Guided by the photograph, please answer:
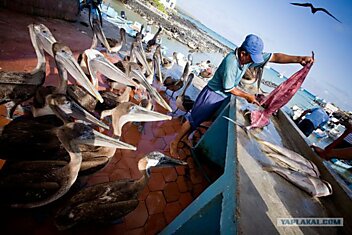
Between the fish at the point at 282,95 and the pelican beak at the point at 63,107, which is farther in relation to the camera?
the fish at the point at 282,95

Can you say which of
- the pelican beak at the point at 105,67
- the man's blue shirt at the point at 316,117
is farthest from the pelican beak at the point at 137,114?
the man's blue shirt at the point at 316,117

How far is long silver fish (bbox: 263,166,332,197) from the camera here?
2.18 meters

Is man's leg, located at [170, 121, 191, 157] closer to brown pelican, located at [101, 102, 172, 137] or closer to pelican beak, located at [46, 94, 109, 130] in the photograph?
brown pelican, located at [101, 102, 172, 137]

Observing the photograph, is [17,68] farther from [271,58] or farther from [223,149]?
[271,58]

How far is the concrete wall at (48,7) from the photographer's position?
244 inches

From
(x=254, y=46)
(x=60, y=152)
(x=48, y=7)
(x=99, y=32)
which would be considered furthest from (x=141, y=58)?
(x=48, y=7)

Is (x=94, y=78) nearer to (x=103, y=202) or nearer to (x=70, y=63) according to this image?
(x=70, y=63)

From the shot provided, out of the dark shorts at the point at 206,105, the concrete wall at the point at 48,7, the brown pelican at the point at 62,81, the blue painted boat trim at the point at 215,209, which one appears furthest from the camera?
the concrete wall at the point at 48,7

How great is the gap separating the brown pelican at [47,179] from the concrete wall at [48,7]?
6887 mm

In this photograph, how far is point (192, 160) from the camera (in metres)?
4.10

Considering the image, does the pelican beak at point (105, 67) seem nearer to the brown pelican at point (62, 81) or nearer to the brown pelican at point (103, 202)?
the brown pelican at point (62, 81)

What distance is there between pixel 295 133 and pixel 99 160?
389 centimetres

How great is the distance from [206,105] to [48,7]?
769 cm

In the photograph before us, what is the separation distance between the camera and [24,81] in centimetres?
280
